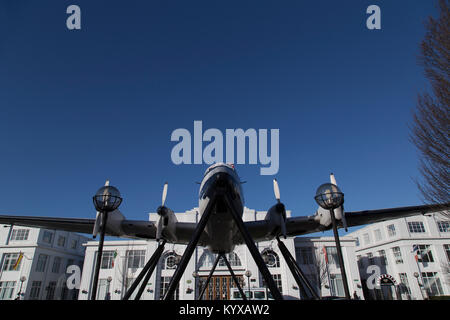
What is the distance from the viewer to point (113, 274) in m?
42.0

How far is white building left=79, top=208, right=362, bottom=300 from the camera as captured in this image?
3812 cm

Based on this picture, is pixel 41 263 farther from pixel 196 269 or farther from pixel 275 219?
pixel 275 219

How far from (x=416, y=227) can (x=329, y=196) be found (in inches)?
2050

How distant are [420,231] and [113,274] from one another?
57.8 metres

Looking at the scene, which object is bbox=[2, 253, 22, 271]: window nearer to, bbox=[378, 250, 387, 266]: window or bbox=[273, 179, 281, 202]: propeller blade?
bbox=[273, 179, 281, 202]: propeller blade

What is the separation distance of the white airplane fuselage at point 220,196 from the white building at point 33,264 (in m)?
46.3

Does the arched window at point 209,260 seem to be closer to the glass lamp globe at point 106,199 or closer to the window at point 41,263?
the window at point 41,263

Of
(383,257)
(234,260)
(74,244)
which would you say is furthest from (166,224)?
(74,244)

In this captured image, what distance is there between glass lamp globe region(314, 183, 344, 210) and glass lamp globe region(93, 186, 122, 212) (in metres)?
7.30

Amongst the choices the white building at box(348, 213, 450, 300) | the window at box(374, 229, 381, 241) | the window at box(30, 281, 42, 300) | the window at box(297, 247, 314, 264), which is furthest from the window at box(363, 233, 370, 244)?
the window at box(30, 281, 42, 300)

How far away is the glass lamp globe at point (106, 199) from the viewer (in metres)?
8.55

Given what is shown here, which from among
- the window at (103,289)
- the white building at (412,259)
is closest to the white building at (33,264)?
the window at (103,289)

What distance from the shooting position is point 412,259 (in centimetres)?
4341
